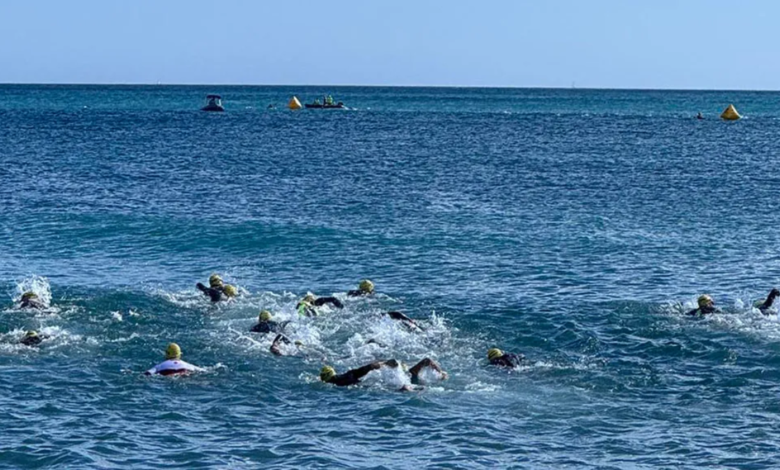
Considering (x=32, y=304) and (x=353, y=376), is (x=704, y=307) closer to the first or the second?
(x=353, y=376)

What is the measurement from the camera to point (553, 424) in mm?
22797

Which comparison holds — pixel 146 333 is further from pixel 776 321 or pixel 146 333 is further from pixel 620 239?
pixel 620 239

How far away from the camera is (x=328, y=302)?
109ft

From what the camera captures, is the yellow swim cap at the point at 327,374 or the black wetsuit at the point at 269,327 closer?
the yellow swim cap at the point at 327,374

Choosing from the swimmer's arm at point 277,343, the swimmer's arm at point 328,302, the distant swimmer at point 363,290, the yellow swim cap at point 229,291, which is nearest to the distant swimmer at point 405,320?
the swimmer's arm at point 328,302

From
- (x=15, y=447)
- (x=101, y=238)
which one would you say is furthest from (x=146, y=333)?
(x=101, y=238)

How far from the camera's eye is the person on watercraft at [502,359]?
88.1 feet

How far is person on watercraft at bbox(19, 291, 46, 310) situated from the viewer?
3244 centimetres

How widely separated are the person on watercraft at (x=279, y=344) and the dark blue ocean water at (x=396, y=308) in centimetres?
27

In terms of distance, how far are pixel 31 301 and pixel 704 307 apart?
19072mm

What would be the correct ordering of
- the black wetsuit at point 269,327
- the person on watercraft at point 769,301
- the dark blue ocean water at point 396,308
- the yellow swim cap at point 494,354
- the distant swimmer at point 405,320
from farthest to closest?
the person on watercraft at point 769,301 → the distant swimmer at point 405,320 → the black wetsuit at point 269,327 → the yellow swim cap at point 494,354 → the dark blue ocean water at point 396,308

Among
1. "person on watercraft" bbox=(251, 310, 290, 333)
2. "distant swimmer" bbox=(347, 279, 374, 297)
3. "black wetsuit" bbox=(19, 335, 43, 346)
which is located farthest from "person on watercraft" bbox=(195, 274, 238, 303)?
"black wetsuit" bbox=(19, 335, 43, 346)

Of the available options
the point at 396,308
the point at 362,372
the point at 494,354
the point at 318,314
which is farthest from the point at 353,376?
the point at 396,308

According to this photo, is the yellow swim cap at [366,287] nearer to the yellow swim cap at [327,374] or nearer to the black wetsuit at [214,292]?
the black wetsuit at [214,292]
